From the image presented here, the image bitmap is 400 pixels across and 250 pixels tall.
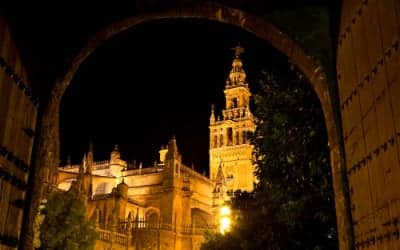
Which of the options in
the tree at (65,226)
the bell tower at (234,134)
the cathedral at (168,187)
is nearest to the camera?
the tree at (65,226)

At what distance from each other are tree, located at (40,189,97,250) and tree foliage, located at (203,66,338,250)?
1550 cm

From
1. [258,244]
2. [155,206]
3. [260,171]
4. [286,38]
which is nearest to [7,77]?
[286,38]

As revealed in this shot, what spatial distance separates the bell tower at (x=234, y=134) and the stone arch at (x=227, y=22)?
67.7 metres

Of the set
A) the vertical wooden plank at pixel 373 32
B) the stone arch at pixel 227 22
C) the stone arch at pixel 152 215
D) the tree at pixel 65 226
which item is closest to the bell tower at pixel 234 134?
the stone arch at pixel 152 215

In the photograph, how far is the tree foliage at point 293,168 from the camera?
A: 433 inches

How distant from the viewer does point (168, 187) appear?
180 feet

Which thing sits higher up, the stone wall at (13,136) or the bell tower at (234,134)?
the bell tower at (234,134)

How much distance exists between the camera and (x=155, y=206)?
58094 mm

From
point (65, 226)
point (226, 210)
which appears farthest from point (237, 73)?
point (226, 210)

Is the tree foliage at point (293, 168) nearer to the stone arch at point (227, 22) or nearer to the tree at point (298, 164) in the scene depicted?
the tree at point (298, 164)

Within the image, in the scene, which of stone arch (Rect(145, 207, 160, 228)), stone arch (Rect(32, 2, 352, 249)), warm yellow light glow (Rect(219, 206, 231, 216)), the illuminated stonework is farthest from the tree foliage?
stone arch (Rect(145, 207, 160, 228))

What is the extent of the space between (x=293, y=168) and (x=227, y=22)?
23.0ft

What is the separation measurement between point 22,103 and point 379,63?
3.58m

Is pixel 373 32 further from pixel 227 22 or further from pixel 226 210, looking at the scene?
pixel 226 210
